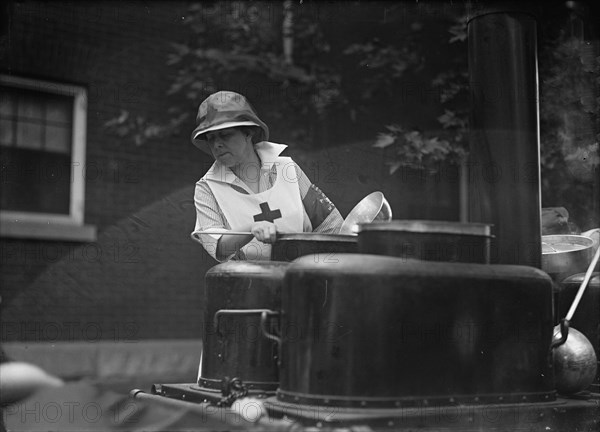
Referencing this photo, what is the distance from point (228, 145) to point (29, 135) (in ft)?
14.3

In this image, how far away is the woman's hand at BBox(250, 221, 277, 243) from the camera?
307cm

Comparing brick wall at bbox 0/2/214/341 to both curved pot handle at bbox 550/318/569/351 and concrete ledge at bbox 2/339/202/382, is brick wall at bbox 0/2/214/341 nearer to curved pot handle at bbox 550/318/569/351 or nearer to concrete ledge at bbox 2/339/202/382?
concrete ledge at bbox 2/339/202/382

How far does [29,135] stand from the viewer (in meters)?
7.14

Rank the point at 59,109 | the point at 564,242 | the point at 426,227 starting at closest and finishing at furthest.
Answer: the point at 426,227
the point at 564,242
the point at 59,109

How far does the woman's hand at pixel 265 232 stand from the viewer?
121 inches

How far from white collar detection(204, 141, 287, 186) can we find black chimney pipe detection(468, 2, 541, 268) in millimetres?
910

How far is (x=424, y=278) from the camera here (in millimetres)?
2561

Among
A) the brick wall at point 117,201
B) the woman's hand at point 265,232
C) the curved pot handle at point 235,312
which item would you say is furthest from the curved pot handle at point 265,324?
the brick wall at point 117,201

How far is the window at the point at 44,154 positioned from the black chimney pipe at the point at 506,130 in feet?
15.1

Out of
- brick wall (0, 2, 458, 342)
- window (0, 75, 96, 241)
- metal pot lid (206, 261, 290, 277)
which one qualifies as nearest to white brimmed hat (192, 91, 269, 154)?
metal pot lid (206, 261, 290, 277)

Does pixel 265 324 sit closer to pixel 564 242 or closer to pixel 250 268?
pixel 250 268

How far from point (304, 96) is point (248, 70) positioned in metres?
0.63

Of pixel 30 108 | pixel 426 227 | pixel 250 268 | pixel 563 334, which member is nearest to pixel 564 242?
pixel 563 334

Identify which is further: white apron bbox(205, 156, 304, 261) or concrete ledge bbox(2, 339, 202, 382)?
concrete ledge bbox(2, 339, 202, 382)
